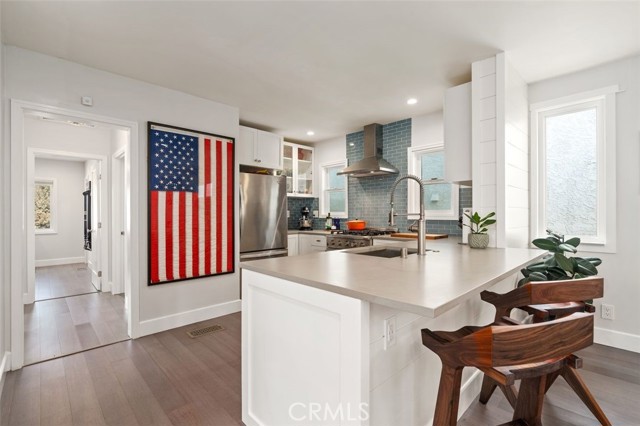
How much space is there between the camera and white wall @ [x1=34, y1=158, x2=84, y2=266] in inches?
270

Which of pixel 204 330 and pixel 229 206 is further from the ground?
pixel 229 206

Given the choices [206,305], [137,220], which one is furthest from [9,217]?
[206,305]

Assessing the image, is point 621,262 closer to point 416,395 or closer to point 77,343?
point 416,395

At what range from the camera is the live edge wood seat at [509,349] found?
907mm

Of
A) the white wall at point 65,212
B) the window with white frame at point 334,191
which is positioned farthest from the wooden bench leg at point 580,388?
the white wall at point 65,212

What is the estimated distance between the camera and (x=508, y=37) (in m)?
2.27

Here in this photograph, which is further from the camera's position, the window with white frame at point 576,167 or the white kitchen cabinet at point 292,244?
the white kitchen cabinet at point 292,244

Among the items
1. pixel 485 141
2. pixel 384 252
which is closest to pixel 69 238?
pixel 384 252

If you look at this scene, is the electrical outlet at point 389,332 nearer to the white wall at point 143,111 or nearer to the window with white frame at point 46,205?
the white wall at point 143,111

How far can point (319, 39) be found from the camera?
2283 millimetres

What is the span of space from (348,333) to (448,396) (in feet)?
1.49

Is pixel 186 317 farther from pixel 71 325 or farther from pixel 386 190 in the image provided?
pixel 386 190

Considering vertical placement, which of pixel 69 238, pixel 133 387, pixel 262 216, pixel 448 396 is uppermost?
pixel 262 216

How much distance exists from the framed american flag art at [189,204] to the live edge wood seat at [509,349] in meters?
2.84
